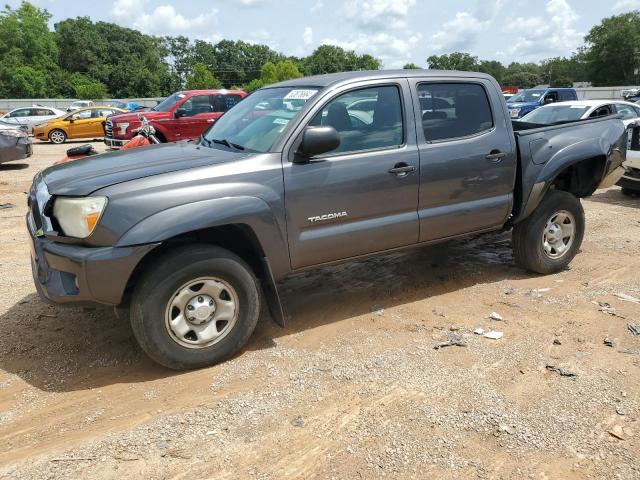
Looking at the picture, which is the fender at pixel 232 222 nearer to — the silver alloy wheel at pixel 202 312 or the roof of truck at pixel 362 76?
the silver alloy wheel at pixel 202 312

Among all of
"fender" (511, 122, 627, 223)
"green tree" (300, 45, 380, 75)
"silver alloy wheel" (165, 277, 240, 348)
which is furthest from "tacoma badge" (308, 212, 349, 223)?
"green tree" (300, 45, 380, 75)

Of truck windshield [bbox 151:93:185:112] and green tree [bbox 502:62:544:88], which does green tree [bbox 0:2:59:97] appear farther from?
green tree [bbox 502:62:544:88]

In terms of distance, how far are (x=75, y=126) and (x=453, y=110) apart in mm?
21254

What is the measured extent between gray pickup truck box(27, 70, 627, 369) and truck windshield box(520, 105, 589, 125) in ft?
21.5

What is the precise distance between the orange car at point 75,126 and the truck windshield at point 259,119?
19.0m

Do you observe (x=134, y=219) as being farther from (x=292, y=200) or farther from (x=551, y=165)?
(x=551, y=165)

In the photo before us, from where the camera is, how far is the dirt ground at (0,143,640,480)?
276cm

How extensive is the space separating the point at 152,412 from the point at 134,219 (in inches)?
45.1

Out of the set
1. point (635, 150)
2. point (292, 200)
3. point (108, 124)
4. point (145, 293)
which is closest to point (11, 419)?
point (145, 293)

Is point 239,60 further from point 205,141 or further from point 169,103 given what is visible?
point 205,141

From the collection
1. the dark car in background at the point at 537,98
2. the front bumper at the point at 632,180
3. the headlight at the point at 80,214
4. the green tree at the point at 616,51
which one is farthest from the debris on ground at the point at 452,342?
the green tree at the point at 616,51

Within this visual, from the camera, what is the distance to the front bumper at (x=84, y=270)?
3232 mm

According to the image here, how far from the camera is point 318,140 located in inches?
145

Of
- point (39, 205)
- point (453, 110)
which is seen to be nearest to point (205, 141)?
point (39, 205)
